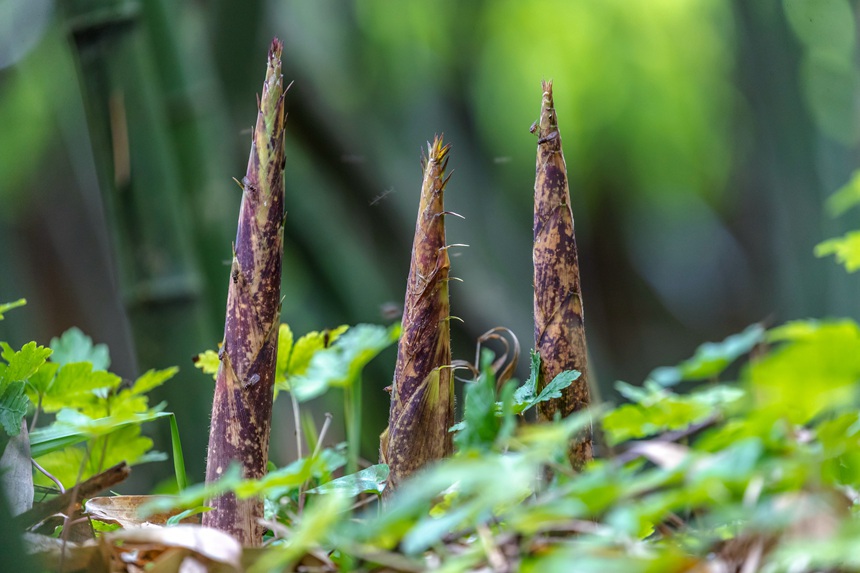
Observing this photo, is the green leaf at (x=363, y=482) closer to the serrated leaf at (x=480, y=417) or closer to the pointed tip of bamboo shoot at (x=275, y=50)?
the serrated leaf at (x=480, y=417)

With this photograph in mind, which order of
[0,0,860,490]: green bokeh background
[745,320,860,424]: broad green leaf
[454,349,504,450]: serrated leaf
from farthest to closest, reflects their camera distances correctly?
1. [0,0,860,490]: green bokeh background
2. [454,349,504,450]: serrated leaf
3. [745,320,860,424]: broad green leaf

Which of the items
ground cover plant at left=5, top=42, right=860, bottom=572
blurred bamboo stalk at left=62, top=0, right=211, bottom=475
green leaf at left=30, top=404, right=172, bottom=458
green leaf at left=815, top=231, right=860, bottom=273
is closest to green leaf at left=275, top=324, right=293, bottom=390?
ground cover plant at left=5, top=42, right=860, bottom=572

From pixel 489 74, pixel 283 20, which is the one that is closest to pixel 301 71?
pixel 283 20

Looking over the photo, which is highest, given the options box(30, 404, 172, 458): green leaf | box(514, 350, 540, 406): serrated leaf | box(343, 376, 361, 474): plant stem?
box(30, 404, 172, 458): green leaf

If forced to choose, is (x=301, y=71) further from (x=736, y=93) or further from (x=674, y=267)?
(x=674, y=267)

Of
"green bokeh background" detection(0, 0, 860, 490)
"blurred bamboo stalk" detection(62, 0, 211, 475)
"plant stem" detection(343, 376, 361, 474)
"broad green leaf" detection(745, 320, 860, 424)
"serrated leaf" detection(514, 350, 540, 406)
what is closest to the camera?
"broad green leaf" detection(745, 320, 860, 424)

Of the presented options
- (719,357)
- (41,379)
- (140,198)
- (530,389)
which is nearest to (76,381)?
(41,379)

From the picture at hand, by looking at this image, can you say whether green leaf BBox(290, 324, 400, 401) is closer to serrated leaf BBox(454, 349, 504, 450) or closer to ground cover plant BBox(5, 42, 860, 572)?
ground cover plant BBox(5, 42, 860, 572)

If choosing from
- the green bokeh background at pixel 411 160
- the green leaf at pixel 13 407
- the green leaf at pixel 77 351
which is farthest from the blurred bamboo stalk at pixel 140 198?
the green leaf at pixel 13 407
